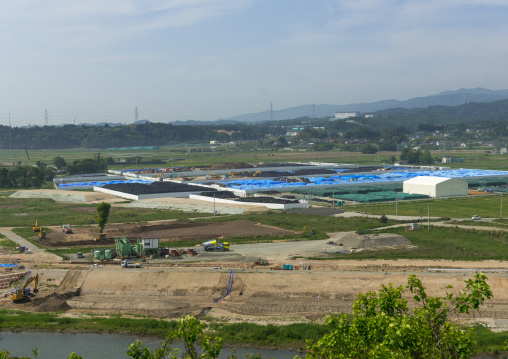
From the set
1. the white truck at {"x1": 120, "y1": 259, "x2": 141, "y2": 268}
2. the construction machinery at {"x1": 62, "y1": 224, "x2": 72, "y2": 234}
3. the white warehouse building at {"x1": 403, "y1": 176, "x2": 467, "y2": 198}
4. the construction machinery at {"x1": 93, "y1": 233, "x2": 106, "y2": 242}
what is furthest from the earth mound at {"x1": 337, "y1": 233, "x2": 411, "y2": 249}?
the white warehouse building at {"x1": 403, "y1": 176, "x2": 467, "y2": 198}

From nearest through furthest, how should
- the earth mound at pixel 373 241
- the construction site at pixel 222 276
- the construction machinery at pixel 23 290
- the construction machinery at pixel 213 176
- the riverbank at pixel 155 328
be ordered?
the riverbank at pixel 155 328
the construction site at pixel 222 276
the construction machinery at pixel 23 290
the earth mound at pixel 373 241
the construction machinery at pixel 213 176

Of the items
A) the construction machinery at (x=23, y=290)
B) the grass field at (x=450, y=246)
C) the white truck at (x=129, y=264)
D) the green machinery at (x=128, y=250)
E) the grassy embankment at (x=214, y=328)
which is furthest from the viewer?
the green machinery at (x=128, y=250)

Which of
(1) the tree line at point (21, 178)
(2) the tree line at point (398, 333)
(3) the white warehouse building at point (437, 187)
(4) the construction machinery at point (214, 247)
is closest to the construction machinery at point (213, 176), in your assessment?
(1) the tree line at point (21, 178)

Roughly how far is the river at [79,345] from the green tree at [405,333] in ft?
43.8

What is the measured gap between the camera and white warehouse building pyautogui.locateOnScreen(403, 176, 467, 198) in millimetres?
66750

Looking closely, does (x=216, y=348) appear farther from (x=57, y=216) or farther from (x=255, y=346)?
(x=57, y=216)

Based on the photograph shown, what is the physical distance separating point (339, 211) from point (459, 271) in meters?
25.6

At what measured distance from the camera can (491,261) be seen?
34.4 m

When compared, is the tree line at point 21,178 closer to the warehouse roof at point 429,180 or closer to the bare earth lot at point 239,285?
the bare earth lot at point 239,285

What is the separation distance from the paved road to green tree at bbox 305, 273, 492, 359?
113 ft

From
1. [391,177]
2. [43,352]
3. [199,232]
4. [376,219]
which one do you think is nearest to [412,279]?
[43,352]

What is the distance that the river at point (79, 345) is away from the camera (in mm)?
23688

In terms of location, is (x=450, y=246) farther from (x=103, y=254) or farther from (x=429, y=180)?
(x=429, y=180)

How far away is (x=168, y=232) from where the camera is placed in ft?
153
